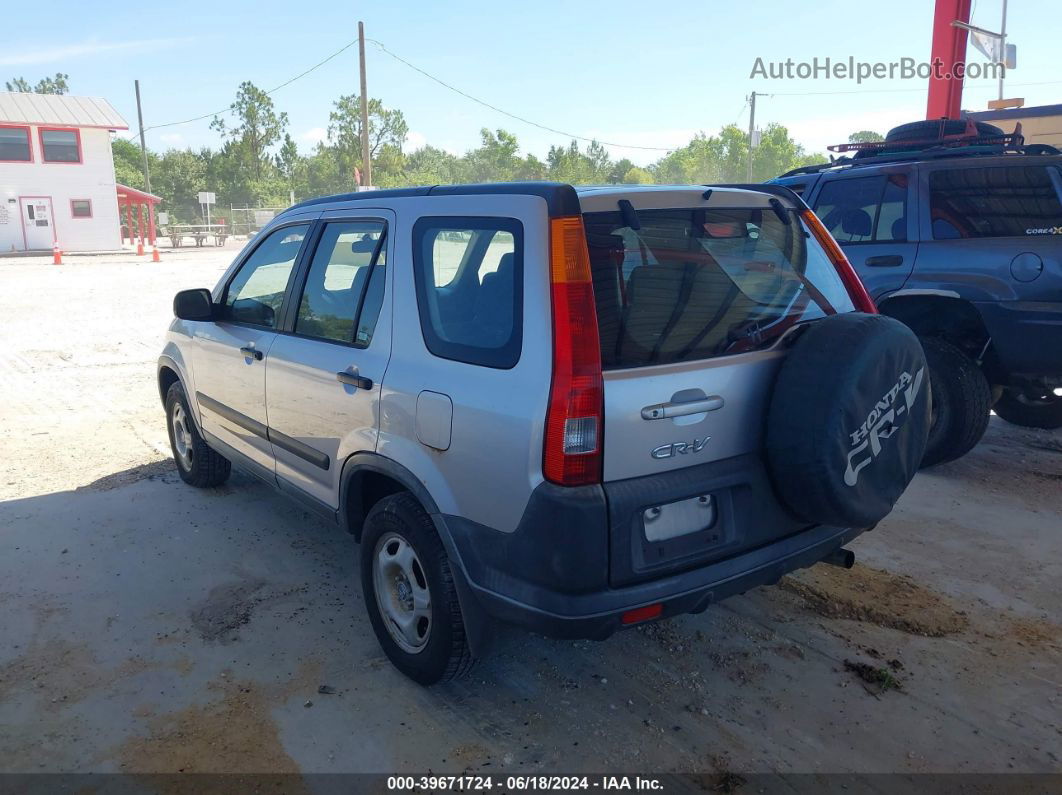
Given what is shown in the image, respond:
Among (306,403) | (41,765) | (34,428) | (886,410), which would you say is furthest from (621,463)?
(34,428)

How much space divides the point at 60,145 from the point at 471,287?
43512 mm

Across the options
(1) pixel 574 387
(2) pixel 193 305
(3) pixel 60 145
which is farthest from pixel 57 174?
(1) pixel 574 387

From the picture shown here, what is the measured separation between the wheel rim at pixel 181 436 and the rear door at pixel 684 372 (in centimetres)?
372

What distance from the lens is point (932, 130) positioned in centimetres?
727

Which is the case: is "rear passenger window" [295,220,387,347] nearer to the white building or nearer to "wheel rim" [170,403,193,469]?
"wheel rim" [170,403,193,469]

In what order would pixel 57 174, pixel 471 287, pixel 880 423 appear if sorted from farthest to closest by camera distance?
pixel 57 174
pixel 471 287
pixel 880 423

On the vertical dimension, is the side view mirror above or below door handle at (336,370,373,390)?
above

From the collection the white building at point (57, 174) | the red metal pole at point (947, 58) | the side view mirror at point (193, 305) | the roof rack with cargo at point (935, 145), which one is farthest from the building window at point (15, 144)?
the roof rack with cargo at point (935, 145)

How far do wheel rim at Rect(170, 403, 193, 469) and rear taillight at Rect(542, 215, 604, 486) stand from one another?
3.67 m

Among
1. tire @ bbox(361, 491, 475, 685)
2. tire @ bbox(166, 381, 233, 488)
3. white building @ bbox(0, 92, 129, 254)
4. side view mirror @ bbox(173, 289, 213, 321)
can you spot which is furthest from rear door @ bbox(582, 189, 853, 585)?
white building @ bbox(0, 92, 129, 254)

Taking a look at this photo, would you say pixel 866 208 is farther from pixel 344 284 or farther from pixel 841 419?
pixel 344 284

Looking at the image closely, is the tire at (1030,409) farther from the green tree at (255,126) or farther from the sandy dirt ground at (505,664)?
the green tree at (255,126)

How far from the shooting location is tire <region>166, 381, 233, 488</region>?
531 centimetres

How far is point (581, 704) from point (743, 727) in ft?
1.97
